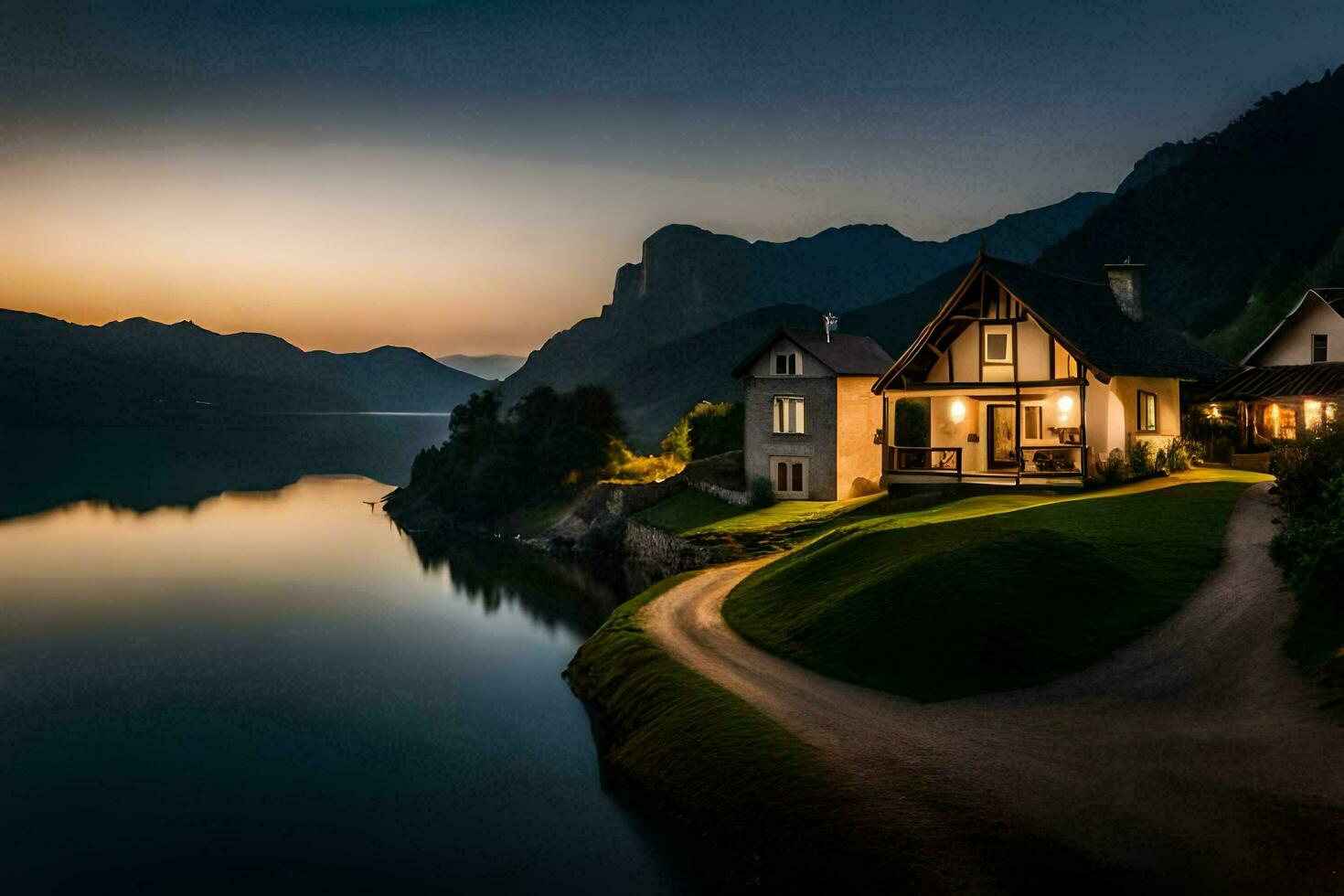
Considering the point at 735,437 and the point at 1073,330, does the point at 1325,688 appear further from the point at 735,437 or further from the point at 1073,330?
the point at 735,437

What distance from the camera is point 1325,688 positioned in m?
17.8

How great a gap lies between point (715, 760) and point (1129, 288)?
133ft

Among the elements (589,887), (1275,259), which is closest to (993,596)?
(589,887)

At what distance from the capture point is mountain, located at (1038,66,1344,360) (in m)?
133

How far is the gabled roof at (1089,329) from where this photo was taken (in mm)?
42750

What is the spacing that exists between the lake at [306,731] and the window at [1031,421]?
22940 mm

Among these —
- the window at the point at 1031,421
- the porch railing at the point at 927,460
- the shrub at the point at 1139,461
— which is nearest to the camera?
the shrub at the point at 1139,461

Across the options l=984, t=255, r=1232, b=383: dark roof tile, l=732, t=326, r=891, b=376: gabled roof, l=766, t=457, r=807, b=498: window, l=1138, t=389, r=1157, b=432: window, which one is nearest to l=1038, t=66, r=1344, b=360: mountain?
l=732, t=326, r=891, b=376: gabled roof

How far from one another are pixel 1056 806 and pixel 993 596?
1002 cm

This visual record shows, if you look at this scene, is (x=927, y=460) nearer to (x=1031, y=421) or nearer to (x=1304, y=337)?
(x=1031, y=421)

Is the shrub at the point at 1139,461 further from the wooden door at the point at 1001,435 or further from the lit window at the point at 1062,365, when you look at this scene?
the wooden door at the point at 1001,435

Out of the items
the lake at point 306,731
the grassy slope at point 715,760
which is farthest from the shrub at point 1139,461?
the lake at point 306,731

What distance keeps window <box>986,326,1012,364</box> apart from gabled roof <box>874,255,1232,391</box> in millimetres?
1997

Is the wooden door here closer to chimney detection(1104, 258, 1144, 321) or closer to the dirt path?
chimney detection(1104, 258, 1144, 321)
